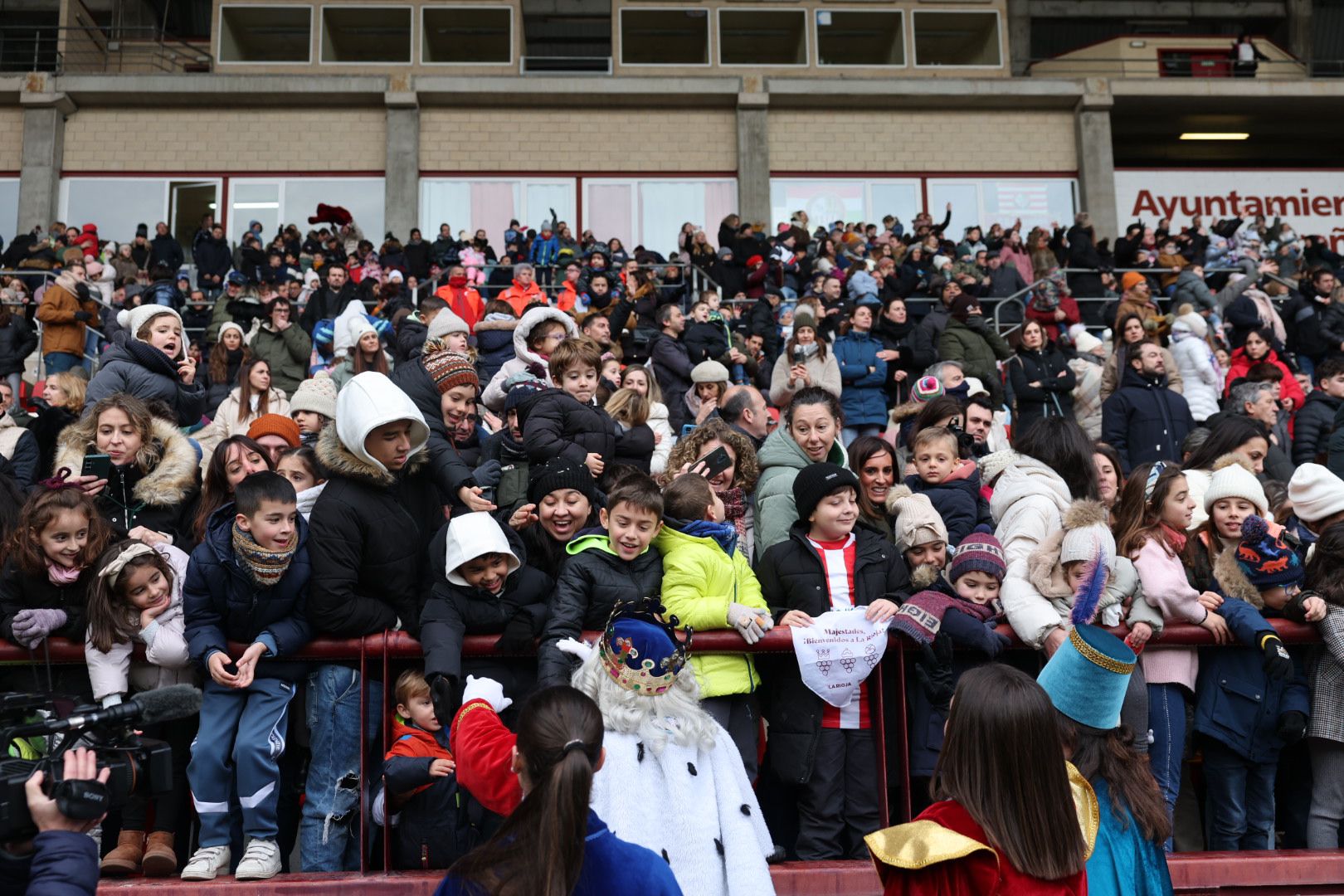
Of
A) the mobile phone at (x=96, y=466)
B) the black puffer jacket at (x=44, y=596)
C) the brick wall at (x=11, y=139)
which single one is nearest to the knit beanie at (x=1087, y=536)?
the black puffer jacket at (x=44, y=596)

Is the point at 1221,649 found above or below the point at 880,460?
below

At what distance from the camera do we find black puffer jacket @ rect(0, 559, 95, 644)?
476 centimetres

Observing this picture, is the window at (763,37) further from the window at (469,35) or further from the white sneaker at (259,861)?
the white sneaker at (259,861)

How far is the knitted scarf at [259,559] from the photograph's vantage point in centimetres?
462

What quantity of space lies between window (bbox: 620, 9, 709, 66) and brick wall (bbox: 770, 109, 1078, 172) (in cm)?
277

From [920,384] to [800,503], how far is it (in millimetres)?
4164

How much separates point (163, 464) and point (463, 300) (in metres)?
7.43

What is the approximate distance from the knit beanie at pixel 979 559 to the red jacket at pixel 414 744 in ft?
7.40

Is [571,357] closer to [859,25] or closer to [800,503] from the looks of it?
[800,503]

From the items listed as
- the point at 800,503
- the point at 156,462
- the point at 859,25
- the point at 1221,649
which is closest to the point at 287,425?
the point at 156,462

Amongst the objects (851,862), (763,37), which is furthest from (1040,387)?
(763,37)

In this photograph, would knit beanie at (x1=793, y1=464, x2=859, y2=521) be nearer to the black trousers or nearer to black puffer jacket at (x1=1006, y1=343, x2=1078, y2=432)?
the black trousers

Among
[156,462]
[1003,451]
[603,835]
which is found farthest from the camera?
[1003,451]

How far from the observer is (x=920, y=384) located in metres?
9.29
